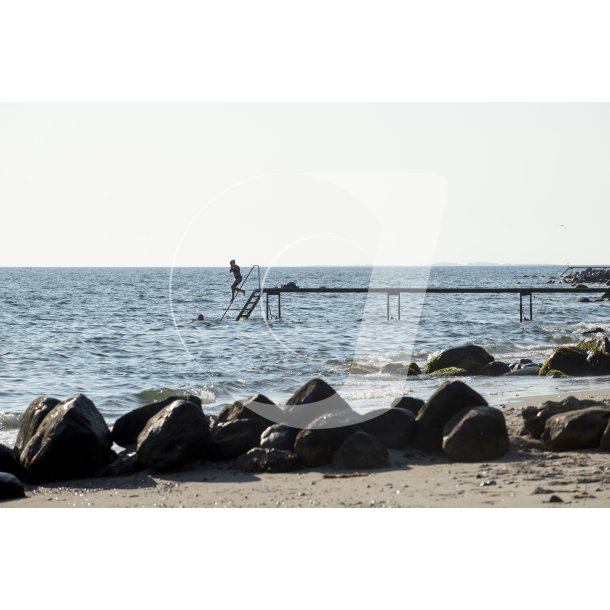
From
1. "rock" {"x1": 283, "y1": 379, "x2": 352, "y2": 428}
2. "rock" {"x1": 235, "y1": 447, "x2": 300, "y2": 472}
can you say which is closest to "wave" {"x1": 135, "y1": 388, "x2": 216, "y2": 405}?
"rock" {"x1": 283, "y1": 379, "x2": 352, "y2": 428}

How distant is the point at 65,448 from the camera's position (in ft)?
32.6

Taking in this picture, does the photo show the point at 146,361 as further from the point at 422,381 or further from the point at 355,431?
the point at 355,431

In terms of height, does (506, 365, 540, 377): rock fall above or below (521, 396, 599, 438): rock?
below

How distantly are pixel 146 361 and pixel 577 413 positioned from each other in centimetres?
1678

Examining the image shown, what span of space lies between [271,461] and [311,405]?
4.67 ft

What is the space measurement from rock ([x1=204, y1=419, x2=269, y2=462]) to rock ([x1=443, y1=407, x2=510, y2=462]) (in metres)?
2.37

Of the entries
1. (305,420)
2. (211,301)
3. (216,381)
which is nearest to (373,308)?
(211,301)

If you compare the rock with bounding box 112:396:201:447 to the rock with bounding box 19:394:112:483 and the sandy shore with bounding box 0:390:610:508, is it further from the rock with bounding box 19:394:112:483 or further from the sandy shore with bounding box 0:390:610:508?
the sandy shore with bounding box 0:390:610:508

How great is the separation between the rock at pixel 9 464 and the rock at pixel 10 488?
73cm

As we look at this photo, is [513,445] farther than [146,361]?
No

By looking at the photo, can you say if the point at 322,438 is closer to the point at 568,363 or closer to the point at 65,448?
the point at 65,448

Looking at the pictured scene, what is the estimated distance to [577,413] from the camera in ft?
31.6

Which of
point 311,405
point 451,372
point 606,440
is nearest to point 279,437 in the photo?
point 311,405

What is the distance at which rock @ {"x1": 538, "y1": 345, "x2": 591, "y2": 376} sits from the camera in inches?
720
